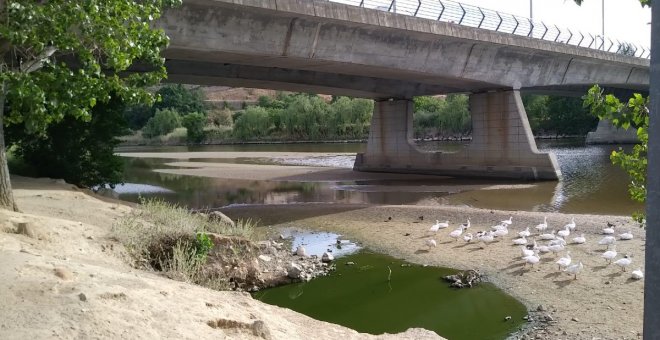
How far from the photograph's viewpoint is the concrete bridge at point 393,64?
20.2 m

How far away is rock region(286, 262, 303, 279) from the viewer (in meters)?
11.8

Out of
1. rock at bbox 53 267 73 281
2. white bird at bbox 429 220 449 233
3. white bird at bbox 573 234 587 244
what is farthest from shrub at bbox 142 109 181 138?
rock at bbox 53 267 73 281

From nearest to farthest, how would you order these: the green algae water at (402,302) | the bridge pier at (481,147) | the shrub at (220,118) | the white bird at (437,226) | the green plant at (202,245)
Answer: the green algae water at (402,302), the green plant at (202,245), the white bird at (437,226), the bridge pier at (481,147), the shrub at (220,118)

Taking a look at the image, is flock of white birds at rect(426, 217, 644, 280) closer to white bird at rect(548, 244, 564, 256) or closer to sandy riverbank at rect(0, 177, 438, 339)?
white bird at rect(548, 244, 564, 256)

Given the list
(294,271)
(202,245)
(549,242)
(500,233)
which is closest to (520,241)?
(549,242)

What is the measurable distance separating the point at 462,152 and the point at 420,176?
2856mm

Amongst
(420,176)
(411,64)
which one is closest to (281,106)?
(420,176)

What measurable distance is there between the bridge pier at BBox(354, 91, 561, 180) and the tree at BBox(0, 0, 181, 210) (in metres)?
24.2

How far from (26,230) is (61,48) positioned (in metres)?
3.20

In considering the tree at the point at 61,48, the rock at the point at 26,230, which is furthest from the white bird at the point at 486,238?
the rock at the point at 26,230

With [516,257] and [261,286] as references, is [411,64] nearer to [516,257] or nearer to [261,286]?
[516,257]

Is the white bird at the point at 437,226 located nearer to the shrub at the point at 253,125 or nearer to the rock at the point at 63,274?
the rock at the point at 63,274

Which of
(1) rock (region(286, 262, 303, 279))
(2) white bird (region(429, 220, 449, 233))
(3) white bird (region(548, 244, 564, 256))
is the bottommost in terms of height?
(1) rock (region(286, 262, 303, 279))

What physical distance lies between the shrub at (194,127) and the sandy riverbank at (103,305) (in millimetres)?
94481
